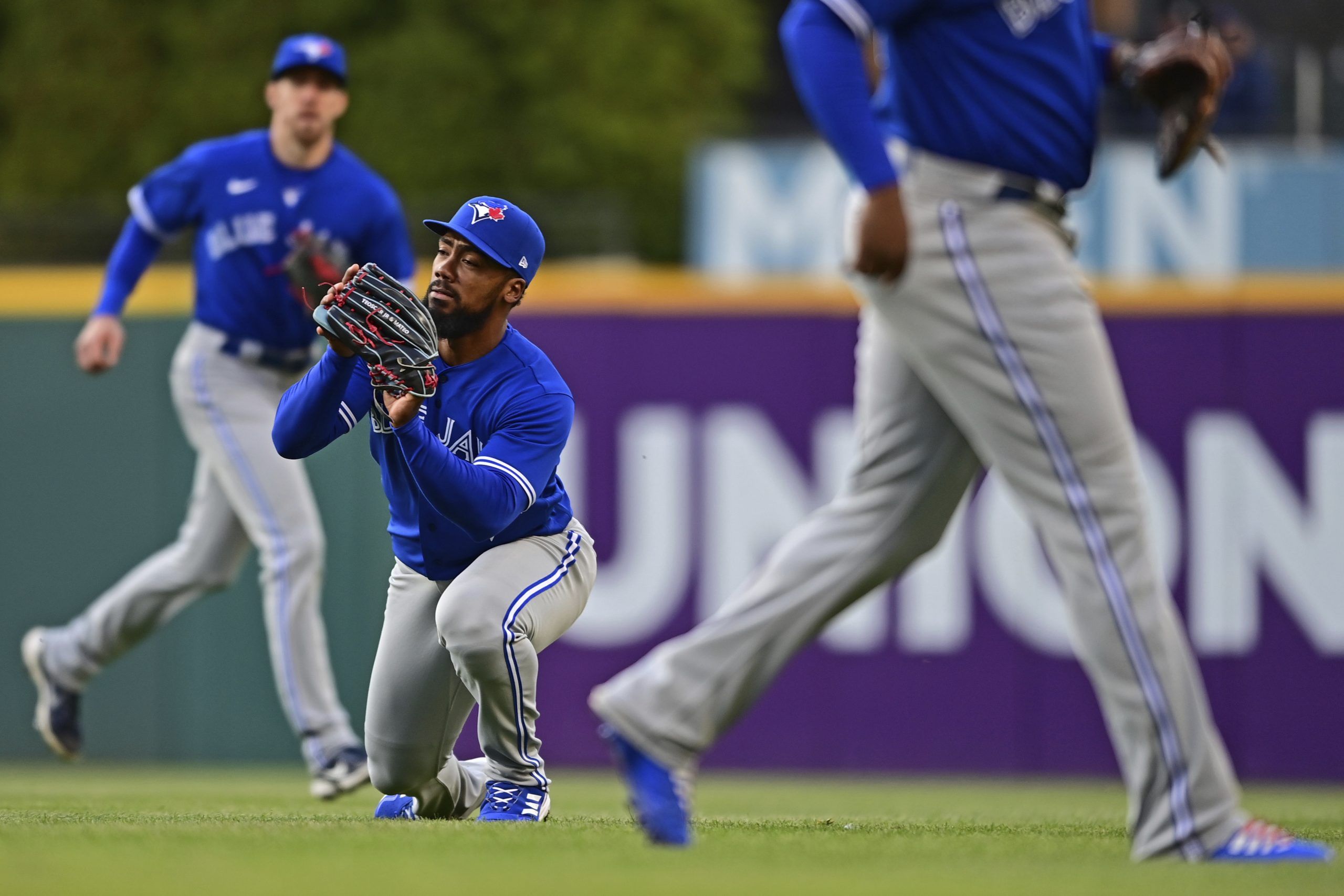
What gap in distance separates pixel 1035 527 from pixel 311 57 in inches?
146

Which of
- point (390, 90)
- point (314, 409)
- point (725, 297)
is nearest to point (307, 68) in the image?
point (314, 409)

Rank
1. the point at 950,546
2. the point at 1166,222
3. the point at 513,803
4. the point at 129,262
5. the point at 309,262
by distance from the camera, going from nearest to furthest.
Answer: the point at 513,803, the point at 309,262, the point at 129,262, the point at 950,546, the point at 1166,222

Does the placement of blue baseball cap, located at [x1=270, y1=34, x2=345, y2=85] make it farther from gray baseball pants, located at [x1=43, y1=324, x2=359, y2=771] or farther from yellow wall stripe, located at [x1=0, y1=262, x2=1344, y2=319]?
yellow wall stripe, located at [x1=0, y1=262, x2=1344, y2=319]

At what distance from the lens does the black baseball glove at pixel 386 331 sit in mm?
4500

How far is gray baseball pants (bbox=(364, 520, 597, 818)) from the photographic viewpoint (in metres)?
4.94

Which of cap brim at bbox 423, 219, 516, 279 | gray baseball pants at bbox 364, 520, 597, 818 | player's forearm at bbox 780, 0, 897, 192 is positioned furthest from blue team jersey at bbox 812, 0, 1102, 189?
gray baseball pants at bbox 364, 520, 597, 818

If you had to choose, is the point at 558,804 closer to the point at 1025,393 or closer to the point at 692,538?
the point at 692,538

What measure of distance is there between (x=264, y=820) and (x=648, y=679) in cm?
140

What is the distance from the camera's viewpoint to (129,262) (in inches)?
280

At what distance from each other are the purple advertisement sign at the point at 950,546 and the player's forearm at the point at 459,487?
4184 mm

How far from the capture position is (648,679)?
13.3ft

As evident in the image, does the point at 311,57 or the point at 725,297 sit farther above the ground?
the point at 311,57

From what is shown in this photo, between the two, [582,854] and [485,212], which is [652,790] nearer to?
[582,854]

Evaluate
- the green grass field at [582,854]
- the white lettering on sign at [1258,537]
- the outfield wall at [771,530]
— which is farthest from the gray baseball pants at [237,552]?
the white lettering on sign at [1258,537]
